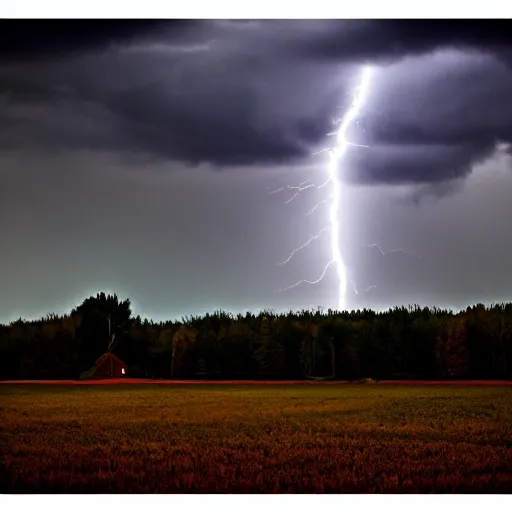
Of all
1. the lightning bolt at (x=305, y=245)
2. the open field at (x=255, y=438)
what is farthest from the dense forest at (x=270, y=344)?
the lightning bolt at (x=305, y=245)

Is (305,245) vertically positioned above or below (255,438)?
above

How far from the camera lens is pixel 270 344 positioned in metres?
12.4

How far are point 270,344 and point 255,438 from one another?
6.64ft

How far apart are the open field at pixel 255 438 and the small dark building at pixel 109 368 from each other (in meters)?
0.33

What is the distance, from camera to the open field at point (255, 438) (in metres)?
9.37

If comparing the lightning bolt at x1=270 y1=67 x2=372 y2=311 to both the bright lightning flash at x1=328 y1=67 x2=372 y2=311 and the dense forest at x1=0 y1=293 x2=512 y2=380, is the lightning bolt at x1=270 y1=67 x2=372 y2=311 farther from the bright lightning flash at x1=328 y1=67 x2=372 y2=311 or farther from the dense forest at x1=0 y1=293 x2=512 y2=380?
the dense forest at x1=0 y1=293 x2=512 y2=380

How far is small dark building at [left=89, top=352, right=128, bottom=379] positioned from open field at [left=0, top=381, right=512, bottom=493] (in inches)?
13.2

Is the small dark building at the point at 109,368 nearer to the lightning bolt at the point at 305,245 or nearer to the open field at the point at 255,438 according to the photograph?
the open field at the point at 255,438

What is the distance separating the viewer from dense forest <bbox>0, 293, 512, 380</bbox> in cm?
1185

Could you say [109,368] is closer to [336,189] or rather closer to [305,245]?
[305,245]

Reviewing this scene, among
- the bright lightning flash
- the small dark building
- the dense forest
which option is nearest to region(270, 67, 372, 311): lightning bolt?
the bright lightning flash

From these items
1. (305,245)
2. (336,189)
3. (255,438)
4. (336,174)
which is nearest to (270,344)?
(305,245)

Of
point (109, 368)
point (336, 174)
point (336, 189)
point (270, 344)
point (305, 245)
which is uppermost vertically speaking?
point (336, 174)
